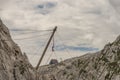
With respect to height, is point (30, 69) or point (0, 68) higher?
point (0, 68)

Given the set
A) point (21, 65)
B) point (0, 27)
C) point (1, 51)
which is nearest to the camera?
point (1, 51)

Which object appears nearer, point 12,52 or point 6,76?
point 6,76

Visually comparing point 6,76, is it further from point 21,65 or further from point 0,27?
point 0,27

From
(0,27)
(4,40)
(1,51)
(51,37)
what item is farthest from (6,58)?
(51,37)

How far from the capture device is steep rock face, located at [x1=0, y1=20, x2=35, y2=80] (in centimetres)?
5793

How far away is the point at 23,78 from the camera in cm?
6512

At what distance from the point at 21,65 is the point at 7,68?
6619 millimetres

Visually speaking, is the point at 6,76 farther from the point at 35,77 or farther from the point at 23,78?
the point at 35,77

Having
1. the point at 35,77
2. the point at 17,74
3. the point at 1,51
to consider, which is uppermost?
the point at 1,51

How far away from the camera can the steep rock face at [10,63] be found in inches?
2281

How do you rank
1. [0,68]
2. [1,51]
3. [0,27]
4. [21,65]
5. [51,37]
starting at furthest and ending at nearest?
[51,37], [0,27], [21,65], [1,51], [0,68]

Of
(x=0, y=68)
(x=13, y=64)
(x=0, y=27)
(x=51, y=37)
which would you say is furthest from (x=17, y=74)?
(x=51, y=37)

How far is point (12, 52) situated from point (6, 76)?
1155cm

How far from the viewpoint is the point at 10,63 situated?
204 ft
